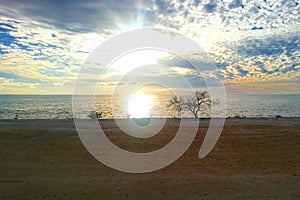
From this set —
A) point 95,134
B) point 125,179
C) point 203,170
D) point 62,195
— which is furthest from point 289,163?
point 95,134

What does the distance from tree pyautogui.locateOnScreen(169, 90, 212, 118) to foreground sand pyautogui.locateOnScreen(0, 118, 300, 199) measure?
34.9 m

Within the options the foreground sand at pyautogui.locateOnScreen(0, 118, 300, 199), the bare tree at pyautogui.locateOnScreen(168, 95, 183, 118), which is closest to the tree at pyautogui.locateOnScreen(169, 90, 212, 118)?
the bare tree at pyautogui.locateOnScreen(168, 95, 183, 118)

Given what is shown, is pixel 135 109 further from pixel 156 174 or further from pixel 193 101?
pixel 156 174

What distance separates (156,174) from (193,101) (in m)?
45.3

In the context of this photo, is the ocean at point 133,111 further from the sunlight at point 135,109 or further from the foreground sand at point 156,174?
the foreground sand at point 156,174

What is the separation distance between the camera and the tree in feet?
187

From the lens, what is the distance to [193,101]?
57.9 m

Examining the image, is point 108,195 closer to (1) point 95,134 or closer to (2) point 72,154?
(2) point 72,154

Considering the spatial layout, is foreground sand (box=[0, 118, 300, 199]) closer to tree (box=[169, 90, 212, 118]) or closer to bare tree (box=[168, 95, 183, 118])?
tree (box=[169, 90, 212, 118])

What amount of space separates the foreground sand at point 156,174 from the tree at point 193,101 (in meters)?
34.9

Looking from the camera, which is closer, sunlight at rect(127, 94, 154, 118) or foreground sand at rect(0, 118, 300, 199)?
foreground sand at rect(0, 118, 300, 199)

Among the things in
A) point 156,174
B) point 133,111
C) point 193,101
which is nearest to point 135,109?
point 133,111

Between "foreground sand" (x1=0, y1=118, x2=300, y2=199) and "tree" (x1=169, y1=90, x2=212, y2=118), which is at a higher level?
"tree" (x1=169, y1=90, x2=212, y2=118)

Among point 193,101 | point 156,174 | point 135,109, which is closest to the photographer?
point 156,174
